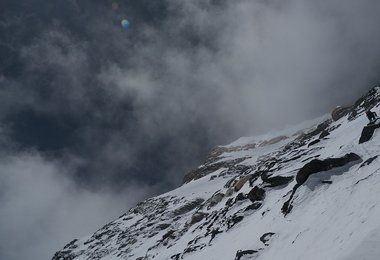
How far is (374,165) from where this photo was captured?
18000 mm

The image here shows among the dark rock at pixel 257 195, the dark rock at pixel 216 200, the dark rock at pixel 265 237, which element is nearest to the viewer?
the dark rock at pixel 265 237

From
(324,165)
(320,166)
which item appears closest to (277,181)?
(320,166)

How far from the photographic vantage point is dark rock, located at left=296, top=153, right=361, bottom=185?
21375mm

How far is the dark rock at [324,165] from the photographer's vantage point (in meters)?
21.4

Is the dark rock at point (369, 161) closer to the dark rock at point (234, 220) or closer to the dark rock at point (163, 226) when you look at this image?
the dark rock at point (234, 220)

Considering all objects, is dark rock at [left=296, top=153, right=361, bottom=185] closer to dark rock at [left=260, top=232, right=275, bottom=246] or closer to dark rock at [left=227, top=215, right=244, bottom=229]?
dark rock at [left=260, top=232, right=275, bottom=246]

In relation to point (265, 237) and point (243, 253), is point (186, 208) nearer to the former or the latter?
point (243, 253)

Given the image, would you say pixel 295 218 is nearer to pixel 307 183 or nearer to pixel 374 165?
pixel 307 183

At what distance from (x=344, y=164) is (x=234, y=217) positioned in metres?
13.0

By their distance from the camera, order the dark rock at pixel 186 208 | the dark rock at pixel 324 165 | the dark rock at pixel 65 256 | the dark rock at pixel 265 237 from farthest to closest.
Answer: the dark rock at pixel 65 256, the dark rock at pixel 186 208, the dark rock at pixel 324 165, the dark rock at pixel 265 237

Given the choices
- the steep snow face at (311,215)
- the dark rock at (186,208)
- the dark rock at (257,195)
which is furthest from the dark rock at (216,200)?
the dark rock at (186,208)

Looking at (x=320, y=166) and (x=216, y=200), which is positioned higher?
(x=216, y=200)

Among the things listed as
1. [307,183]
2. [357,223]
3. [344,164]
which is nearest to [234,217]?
[307,183]

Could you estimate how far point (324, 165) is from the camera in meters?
22.2
